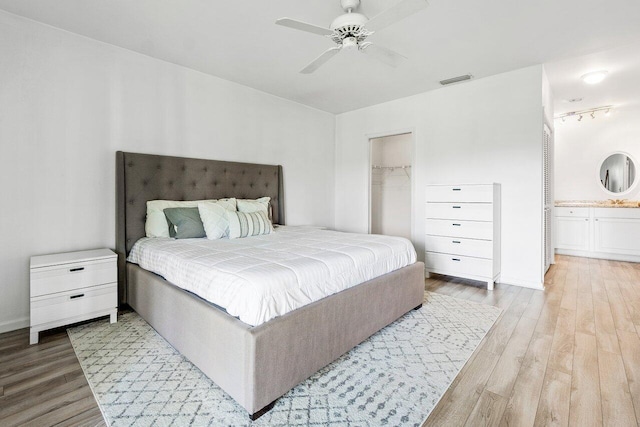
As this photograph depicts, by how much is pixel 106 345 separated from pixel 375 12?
3128 mm

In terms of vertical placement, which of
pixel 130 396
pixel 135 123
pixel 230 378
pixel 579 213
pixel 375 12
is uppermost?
pixel 375 12

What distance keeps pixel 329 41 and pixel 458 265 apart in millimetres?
2822

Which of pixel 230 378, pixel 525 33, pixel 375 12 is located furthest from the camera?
pixel 525 33

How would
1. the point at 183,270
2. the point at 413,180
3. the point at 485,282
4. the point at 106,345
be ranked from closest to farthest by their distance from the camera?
the point at 183,270
the point at 106,345
the point at 485,282
the point at 413,180

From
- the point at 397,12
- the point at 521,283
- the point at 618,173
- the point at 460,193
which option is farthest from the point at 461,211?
the point at 618,173

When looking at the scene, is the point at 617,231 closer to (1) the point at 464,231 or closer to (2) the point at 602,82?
(2) the point at 602,82

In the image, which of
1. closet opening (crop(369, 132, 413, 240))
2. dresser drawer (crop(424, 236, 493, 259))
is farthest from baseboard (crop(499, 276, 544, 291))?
closet opening (crop(369, 132, 413, 240))

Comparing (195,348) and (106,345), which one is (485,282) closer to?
(195,348)

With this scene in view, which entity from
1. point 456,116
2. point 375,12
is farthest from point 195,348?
point 456,116

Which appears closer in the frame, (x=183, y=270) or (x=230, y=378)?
(x=230, y=378)

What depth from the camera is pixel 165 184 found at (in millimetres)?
3047

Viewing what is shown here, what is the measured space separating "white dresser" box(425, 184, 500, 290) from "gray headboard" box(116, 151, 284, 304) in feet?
7.21

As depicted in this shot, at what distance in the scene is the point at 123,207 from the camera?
275 centimetres

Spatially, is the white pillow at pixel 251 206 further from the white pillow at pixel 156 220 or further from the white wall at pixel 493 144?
the white wall at pixel 493 144
